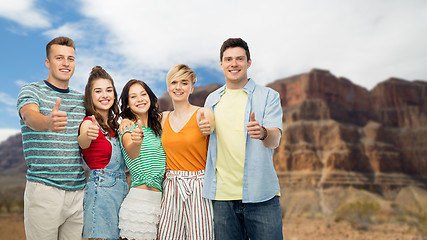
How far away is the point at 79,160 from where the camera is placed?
3.42 metres

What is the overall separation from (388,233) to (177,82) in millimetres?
30991

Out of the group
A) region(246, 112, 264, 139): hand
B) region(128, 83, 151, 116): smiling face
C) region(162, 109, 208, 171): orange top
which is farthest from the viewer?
region(128, 83, 151, 116): smiling face

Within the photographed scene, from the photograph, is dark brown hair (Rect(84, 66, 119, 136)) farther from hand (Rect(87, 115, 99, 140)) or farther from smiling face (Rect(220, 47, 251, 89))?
smiling face (Rect(220, 47, 251, 89))

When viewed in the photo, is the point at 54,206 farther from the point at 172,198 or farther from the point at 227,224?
the point at 227,224

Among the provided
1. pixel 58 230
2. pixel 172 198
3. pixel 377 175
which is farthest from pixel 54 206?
pixel 377 175

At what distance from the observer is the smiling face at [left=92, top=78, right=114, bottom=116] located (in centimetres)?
357

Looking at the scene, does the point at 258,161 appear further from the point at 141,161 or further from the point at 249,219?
the point at 141,161

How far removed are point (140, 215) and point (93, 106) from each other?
1126mm

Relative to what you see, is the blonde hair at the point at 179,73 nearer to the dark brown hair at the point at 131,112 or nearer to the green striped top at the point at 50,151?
the dark brown hair at the point at 131,112

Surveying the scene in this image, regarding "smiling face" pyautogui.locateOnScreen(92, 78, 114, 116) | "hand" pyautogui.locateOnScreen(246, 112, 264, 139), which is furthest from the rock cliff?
"hand" pyautogui.locateOnScreen(246, 112, 264, 139)

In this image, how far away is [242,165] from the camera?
3.31 meters

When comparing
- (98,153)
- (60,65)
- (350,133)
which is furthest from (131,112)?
(350,133)

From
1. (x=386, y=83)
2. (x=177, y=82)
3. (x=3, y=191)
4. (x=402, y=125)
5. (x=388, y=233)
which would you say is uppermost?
(x=386, y=83)

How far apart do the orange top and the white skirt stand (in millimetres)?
342
